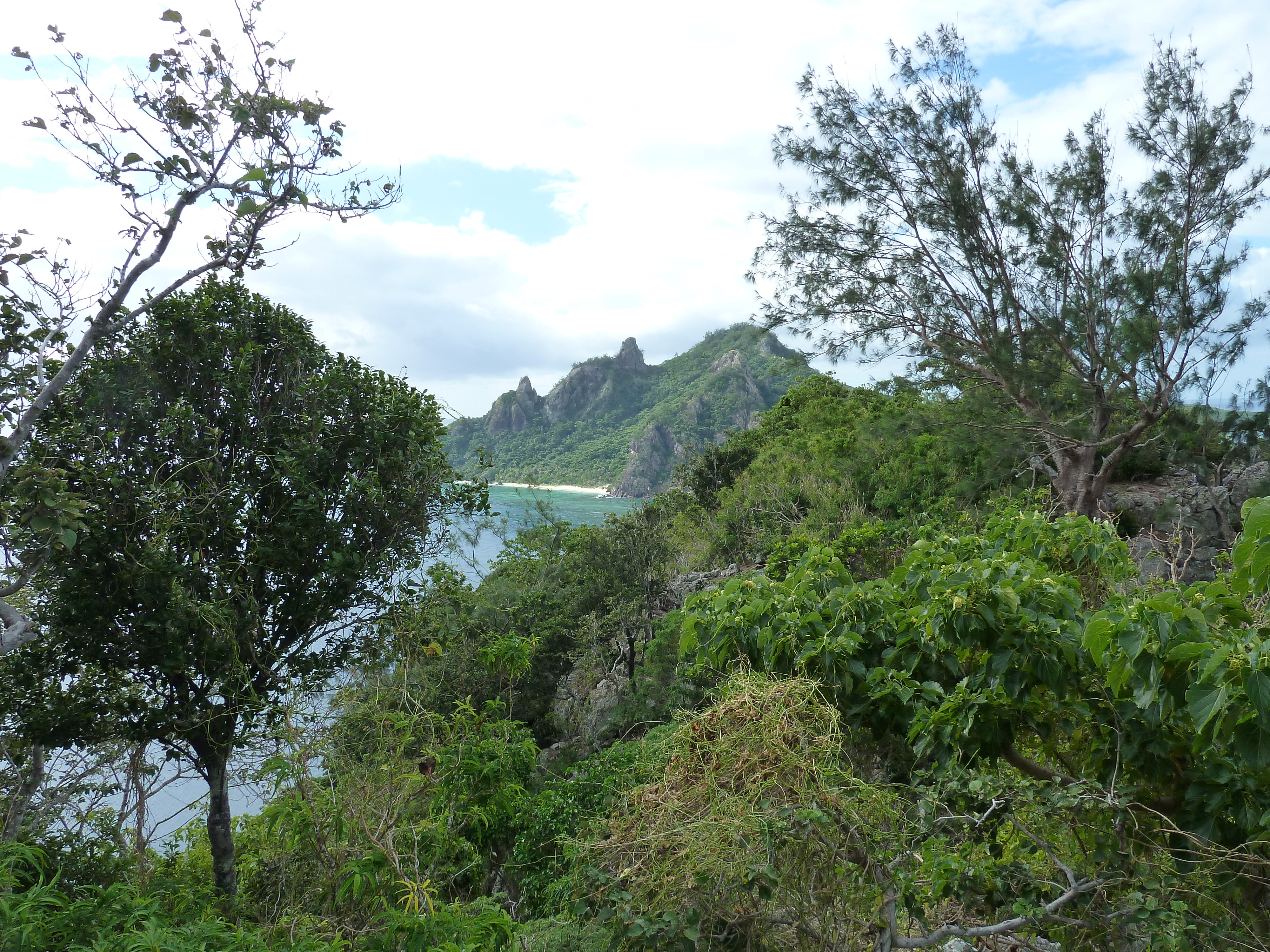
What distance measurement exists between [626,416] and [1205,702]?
5271 centimetres

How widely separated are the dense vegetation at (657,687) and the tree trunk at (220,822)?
0.03 meters

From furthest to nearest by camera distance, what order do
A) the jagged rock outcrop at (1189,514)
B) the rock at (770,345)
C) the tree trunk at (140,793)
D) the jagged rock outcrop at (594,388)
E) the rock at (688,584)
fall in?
the jagged rock outcrop at (594,388), the rock at (688,584), the rock at (770,345), the jagged rock outcrop at (1189,514), the tree trunk at (140,793)

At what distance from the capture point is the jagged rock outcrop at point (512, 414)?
51344 mm

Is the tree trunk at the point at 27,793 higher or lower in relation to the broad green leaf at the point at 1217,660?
lower

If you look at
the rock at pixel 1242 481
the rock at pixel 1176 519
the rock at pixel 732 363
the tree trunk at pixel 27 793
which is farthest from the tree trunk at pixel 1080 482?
the rock at pixel 732 363

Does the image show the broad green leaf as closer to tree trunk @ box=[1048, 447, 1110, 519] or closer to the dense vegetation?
the dense vegetation

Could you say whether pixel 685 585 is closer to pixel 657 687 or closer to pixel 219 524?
pixel 657 687

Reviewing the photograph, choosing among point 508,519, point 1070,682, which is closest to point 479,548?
point 508,519

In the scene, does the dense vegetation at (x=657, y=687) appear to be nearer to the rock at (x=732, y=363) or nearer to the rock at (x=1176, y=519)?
the rock at (x=1176, y=519)

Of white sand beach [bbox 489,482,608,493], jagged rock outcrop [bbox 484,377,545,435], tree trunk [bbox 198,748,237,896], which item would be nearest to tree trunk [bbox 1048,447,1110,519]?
tree trunk [bbox 198,748,237,896]

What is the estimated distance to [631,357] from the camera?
6225 cm

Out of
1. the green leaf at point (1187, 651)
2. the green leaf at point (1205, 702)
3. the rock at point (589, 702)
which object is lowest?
the rock at point (589, 702)

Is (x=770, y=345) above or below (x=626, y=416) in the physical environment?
below

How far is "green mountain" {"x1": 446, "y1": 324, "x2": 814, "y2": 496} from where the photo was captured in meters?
42.8
